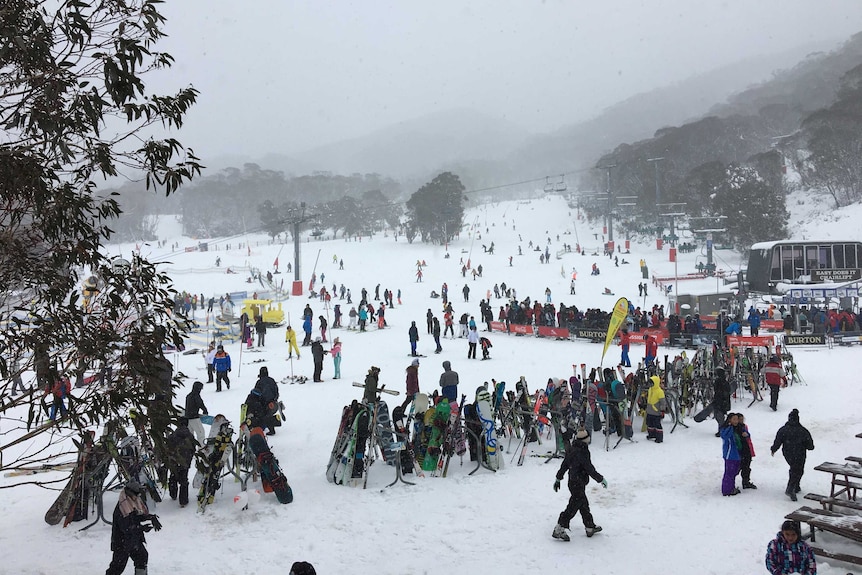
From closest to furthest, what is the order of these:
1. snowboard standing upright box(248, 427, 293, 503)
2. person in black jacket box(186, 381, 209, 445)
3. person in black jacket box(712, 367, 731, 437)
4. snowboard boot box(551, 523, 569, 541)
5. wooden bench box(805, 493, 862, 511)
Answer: wooden bench box(805, 493, 862, 511) < snowboard boot box(551, 523, 569, 541) < snowboard standing upright box(248, 427, 293, 503) < person in black jacket box(186, 381, 209, 445) < person in black jacket box(712, 367, 731, 437)

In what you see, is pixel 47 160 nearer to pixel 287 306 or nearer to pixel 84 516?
pixel 84 516

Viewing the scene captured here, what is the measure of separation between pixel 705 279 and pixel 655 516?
120ft

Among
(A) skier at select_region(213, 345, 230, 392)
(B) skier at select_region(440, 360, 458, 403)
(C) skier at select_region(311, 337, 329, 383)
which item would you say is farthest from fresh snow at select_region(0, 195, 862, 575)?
(B) skier at select_region(440, 360, 458, 403)

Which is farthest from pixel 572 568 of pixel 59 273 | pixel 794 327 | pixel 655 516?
pixel 794 327

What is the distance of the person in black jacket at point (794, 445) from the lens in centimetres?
811

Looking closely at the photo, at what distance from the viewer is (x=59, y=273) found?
562 cm

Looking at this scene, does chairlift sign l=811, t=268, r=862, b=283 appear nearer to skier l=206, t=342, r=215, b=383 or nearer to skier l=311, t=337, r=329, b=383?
skier l=311, t=337, r=329, b=383

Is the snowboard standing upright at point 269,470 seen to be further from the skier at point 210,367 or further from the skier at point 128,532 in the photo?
the skier at point 210,367

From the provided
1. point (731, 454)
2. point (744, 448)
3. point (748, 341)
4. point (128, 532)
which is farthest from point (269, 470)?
point (748, 341)

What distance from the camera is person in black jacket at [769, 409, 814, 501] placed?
8.11 meters

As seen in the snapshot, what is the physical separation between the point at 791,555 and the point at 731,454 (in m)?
3.48

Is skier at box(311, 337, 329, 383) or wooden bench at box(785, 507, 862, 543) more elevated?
skier at box(311, 337, 329, 383)

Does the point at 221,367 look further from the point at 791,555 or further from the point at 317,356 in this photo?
the point at 791,555

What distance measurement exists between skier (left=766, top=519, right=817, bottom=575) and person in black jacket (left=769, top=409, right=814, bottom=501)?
10.7 feet
